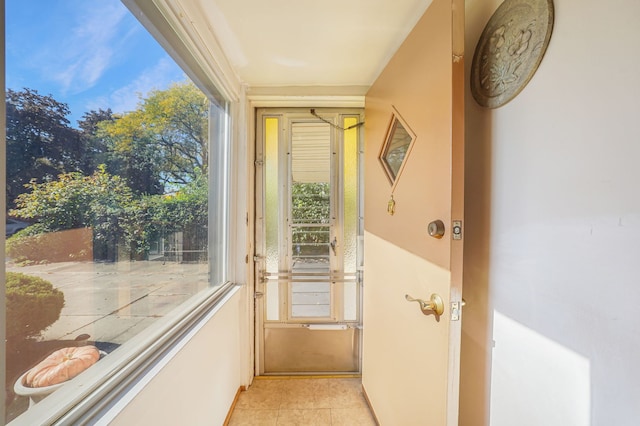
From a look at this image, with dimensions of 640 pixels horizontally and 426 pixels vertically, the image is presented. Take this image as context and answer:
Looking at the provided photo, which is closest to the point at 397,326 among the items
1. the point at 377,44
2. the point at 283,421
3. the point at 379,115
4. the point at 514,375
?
the point at 514,375

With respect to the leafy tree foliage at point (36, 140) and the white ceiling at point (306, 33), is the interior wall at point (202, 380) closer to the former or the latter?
the leafy tree foliage at point (36, 140)

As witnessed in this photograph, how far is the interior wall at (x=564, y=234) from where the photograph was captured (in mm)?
486

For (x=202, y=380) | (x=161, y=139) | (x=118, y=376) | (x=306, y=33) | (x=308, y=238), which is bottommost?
(x=202, y=380)

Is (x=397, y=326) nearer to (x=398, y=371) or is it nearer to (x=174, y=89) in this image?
(x=398, y=371)

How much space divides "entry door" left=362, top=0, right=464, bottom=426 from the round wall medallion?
12cm

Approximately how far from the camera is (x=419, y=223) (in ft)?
3.18

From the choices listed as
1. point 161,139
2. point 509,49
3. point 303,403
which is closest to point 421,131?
point 509,49

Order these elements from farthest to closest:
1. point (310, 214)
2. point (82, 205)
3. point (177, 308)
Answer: point (310, 214) → point (177, 308) → point (82, 205)

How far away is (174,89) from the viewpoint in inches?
43.3

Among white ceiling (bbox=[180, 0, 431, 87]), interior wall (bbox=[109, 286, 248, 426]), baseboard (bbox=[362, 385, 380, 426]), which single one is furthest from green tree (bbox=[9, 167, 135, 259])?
baseboard (bbox=[362, 385, 380, 426])

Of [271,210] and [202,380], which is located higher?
[271,210]

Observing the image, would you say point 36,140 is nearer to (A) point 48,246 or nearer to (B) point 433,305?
(A) point 48,246

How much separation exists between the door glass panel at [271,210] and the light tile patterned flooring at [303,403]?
0.51m

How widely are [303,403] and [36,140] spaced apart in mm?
1957
